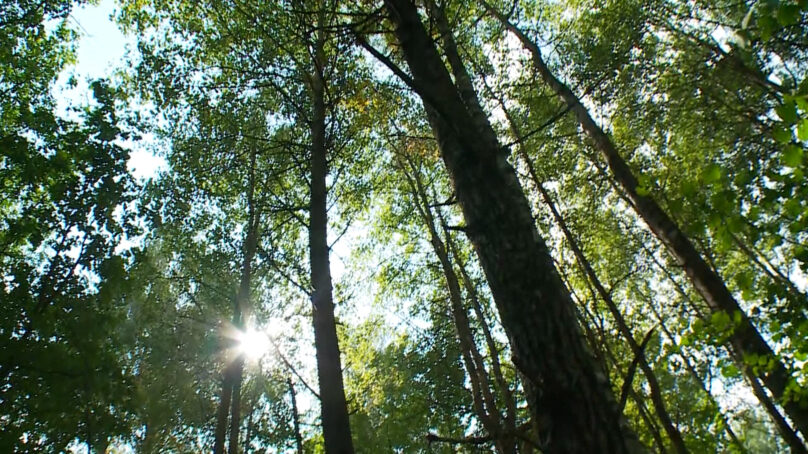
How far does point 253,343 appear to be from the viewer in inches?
462

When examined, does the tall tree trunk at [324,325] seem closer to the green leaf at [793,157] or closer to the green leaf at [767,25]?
the green leaf at [767,25]

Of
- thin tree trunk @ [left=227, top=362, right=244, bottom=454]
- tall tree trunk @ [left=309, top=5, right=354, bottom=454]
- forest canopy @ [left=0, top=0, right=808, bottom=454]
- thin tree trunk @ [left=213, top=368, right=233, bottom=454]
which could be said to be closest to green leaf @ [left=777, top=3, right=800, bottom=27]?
forest canopy @ [left=0, top=0, right=808, bottom=454]

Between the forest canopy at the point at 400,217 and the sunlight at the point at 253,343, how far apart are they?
14cm

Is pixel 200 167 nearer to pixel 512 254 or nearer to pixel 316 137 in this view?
pixel 316 137

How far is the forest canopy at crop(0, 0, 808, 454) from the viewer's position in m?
2.07

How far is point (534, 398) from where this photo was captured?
1618 millimetres

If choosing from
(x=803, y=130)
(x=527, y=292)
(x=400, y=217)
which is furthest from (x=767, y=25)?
(x=400, y=217)

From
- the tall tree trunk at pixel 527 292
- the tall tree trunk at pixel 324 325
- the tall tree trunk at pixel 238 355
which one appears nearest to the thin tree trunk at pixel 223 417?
the tall tree trunk at pixel 238 355

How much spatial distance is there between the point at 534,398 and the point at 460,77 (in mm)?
4423

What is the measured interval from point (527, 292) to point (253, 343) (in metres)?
11.5

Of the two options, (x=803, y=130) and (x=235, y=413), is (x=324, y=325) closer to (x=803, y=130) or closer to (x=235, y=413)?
(x=803, y=130)

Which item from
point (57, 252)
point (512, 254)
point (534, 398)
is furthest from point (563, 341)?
point (57, 252)

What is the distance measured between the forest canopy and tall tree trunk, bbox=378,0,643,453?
11 millimetres

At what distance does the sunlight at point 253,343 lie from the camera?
1053 cm
